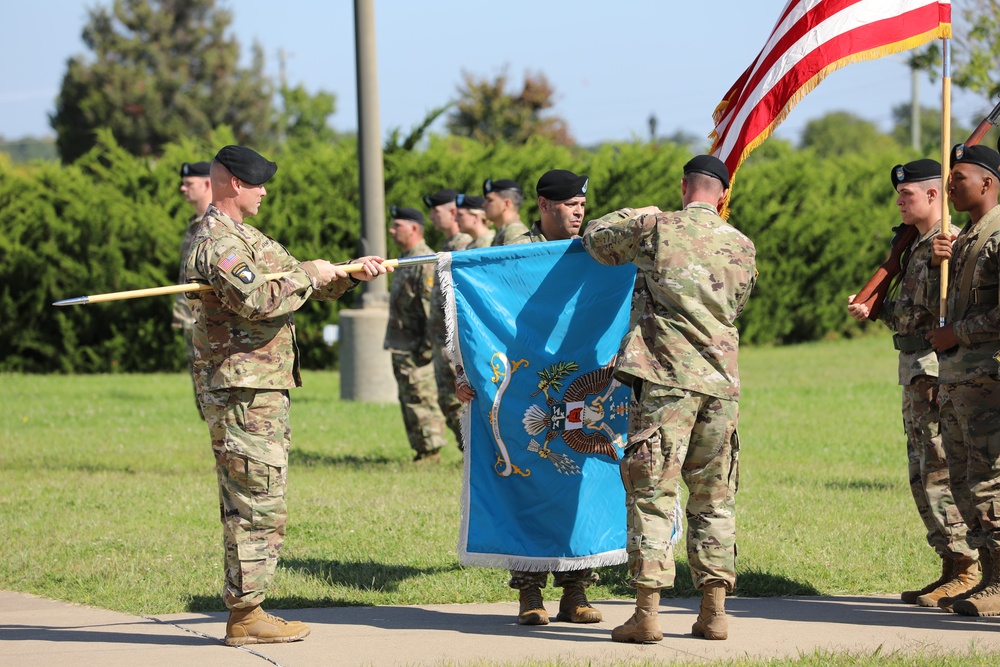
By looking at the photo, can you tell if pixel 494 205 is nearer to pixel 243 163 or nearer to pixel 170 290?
pixel 243 163

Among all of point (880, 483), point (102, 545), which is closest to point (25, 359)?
point (102, 545)

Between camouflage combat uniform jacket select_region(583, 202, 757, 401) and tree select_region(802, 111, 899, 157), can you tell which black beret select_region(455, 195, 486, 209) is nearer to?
camouflage combat uniform jacket select_region(583, 202, 757, 401)

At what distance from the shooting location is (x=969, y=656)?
5598 millimetres

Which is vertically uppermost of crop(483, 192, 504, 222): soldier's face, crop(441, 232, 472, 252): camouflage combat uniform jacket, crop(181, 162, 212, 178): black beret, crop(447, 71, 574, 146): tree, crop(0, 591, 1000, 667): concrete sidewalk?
crop(447, 71, 574, 146): tree

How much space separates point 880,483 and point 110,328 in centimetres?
1381

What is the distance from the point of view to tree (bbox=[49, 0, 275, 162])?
51.9 m

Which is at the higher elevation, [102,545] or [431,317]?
[431,317]

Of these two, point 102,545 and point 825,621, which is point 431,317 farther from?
point 825,621

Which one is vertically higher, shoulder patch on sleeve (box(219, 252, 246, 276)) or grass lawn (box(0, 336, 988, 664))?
shoulder patch on sleeve (box(219, 252, 246, 276))

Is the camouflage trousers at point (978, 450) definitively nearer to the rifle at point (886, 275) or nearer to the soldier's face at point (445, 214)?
the rifle at point (886, 275)

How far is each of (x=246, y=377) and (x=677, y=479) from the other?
2.22 m

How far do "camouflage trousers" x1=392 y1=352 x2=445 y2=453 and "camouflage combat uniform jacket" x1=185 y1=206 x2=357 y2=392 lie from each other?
5.28 m

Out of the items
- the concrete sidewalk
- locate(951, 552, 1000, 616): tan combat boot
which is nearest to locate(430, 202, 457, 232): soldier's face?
the concrete sidewalk

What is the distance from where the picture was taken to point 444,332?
1109 cm
